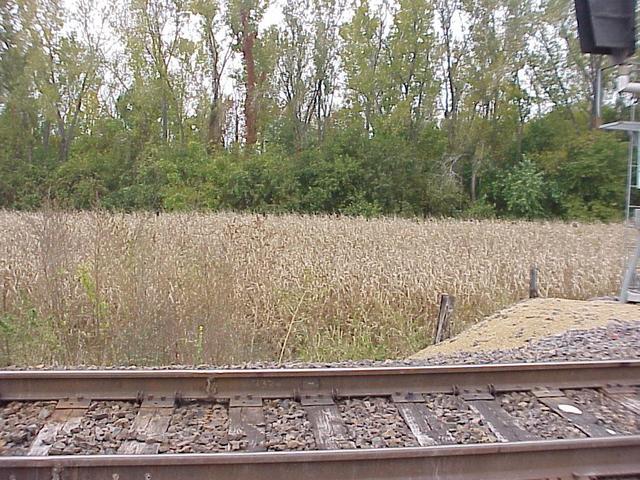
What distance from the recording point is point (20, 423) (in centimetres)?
409

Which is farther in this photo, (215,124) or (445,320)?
(215,124)

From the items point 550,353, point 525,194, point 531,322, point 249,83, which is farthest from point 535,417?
point 249,83

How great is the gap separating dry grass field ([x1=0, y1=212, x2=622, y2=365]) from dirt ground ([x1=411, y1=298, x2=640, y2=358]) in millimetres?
813

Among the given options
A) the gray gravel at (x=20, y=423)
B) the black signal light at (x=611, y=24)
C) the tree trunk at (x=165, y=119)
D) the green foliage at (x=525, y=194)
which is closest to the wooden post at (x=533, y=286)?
the black signal light at (x=611, y=24)

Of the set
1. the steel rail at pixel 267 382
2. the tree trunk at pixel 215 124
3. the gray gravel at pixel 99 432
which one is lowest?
the gray gravel at pixel 99 432

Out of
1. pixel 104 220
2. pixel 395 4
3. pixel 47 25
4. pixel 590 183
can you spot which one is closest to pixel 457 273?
pixel 104 220

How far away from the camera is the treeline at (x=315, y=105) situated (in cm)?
3331

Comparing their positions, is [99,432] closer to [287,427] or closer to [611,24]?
[287,427]

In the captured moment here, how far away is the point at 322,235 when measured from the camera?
1369 cm

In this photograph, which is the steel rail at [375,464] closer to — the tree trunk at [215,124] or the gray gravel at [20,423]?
the gray gravel at [20,423]

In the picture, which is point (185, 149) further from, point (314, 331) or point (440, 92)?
point (314, 331)

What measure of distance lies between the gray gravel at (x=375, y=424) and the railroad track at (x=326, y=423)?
0.04ft

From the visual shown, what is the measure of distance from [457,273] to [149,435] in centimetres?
678

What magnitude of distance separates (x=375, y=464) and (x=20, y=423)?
2.49 metres
